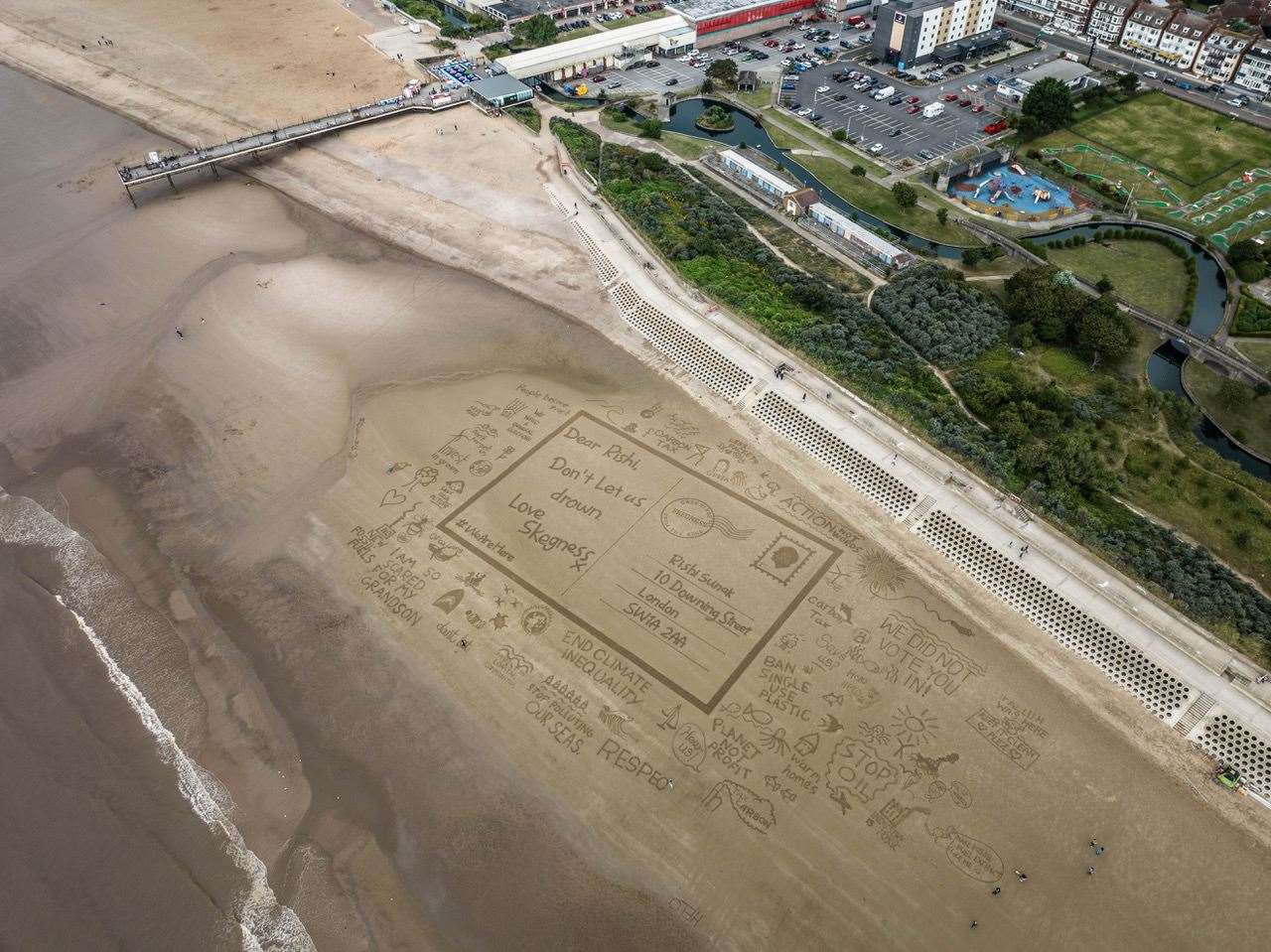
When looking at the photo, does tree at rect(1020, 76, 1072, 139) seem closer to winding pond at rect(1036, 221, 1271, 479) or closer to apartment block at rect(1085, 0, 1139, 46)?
winding pond at rect(1036, 221, 1271, 479)

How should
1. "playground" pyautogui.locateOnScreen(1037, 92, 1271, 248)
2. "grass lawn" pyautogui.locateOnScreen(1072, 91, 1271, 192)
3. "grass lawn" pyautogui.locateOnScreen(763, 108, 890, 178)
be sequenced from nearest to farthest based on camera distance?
"playground" pyautogui.locateOnScreen(1037, 92, 1271, 248)
"grass lawn" pyautogui.locateOnScreen(1072, 91, 1271, 192)
"grass lawn" pyautogui.locateOnScreen(763, 108, 890, 178)

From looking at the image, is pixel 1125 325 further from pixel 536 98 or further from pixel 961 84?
pixel 536 98

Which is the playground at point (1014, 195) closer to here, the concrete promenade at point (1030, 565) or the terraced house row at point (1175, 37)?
the concrete promenade at point (1030, 565)

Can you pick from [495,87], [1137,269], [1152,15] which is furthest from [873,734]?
[1152,15]

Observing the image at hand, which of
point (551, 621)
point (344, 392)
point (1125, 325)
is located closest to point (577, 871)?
point (551, 621)

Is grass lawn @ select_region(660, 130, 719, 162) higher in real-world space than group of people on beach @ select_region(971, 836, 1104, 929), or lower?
higher

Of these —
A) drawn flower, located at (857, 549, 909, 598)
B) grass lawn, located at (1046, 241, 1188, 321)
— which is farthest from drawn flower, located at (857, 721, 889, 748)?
grass lawn, located at (1046, 241, 1188, 321)

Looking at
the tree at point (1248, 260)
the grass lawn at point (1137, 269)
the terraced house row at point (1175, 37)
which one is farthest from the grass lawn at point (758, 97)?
the tree at point (1248, 260)
